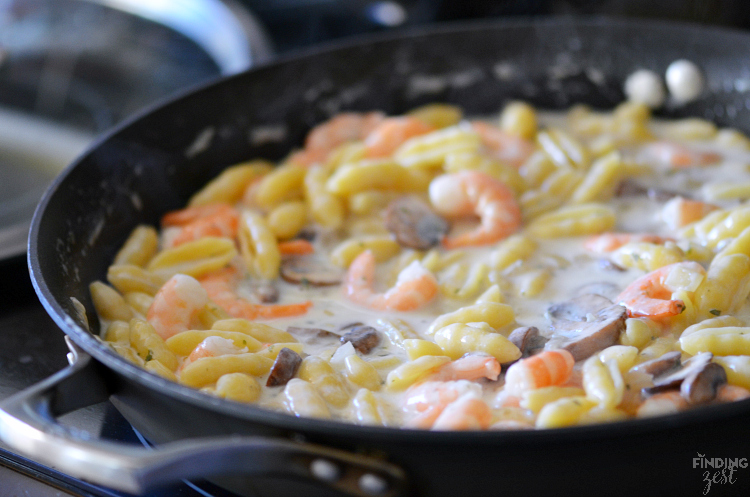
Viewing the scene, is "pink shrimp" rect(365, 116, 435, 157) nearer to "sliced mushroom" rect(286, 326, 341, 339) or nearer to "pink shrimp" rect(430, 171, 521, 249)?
"pink shrimp" rect(430, 171, 521, 249)

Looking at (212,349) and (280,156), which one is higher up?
(280,156)

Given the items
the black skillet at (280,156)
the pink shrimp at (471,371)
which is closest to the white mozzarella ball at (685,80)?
the black skillet at (280,156)

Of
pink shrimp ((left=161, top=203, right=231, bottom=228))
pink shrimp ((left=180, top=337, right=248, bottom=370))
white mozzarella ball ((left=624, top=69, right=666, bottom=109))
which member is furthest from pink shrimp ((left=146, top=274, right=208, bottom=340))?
white mozzarella ball ((left=624, top=69, right=666, bottom=109))

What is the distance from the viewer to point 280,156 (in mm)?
2197

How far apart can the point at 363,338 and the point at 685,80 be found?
53.2 inches

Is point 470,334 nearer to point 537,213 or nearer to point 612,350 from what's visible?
point 612,350

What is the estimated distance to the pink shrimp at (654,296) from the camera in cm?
133

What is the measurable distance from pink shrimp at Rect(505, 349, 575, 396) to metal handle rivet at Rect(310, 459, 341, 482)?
0.38 meters

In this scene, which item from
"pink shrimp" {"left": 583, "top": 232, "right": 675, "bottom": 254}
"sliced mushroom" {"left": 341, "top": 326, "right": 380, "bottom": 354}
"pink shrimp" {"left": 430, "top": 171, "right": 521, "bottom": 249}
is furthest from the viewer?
"pink shrimp" {"left": 430, "top": 171, "right": 521, "bottom": 249}

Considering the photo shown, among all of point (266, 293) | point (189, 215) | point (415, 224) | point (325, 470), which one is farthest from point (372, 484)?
point (189, 215)

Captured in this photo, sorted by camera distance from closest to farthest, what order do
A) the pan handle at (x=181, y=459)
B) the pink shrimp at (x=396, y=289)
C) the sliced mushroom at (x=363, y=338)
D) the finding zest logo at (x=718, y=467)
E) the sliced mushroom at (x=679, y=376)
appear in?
the pan handle at (x=181, y=459), the finding zest logo at (x=718, y=467), the sliced mushroom at (x=679, y=376), the sliced mushroom at (x=363, y=338), the pink shrimp at (x=396, y=289)

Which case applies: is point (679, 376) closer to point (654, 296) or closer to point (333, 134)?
point (654, 296)

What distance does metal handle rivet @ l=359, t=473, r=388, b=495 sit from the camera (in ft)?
3.08

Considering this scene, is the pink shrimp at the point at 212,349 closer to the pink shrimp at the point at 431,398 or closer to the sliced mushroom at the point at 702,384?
the pink shrimp at the point at 431,398
